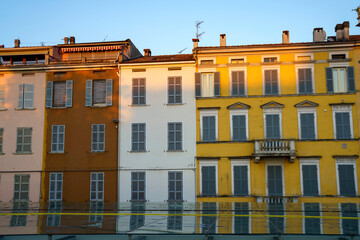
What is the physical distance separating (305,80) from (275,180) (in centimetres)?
754

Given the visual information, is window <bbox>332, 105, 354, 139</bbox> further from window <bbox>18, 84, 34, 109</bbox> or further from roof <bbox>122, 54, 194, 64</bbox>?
window <bbox>18, 84, 34, 109</bbox>

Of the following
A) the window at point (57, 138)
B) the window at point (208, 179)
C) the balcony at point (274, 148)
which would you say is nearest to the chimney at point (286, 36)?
the balcony at point (274, 148)

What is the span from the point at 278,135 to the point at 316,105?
3.41 m

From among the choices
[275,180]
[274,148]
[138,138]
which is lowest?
[275,180]

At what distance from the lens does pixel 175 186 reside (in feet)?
95.0

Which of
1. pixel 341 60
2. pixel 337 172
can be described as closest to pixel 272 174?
pixel 337 172

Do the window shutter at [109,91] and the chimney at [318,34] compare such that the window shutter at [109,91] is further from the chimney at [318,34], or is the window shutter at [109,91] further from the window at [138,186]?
the chimney at [318,34]

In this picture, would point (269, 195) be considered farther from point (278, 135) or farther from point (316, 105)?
point (316, 105)

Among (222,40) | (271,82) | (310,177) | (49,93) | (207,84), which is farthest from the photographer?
(222,40)

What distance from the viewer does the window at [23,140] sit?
3100cm

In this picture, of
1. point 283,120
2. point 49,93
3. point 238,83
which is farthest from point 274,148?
point 49,93

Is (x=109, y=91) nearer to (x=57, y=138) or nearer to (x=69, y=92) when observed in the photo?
(x=69, y=92)

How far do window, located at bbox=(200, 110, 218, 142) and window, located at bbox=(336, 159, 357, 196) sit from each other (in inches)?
346

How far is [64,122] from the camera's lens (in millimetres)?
31078
